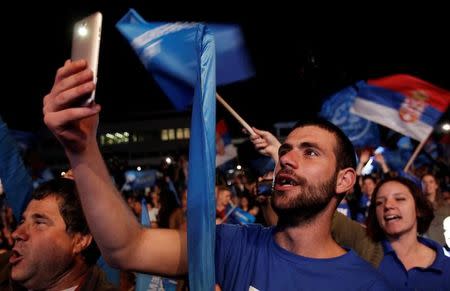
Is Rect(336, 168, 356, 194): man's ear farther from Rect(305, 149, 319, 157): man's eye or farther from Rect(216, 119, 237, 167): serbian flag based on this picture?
Rect(216, 119, 237, 167): serbian flag

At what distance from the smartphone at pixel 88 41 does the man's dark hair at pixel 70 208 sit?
147 centimetres

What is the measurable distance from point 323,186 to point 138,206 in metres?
9.28

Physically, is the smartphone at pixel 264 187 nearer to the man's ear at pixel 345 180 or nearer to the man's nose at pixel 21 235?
the man's ear at pixel 345 180

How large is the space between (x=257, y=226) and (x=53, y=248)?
45.8 inches

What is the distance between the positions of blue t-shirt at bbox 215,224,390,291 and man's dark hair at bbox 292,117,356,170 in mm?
508

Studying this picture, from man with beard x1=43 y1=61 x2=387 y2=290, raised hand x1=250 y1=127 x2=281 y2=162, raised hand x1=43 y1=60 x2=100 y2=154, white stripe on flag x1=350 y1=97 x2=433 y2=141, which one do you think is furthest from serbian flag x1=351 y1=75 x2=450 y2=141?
raised hand x1=43 y1=60 x2=100 y2=154

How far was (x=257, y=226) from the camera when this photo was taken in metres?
2.49

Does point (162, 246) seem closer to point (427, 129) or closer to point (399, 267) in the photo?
point (399, 267)

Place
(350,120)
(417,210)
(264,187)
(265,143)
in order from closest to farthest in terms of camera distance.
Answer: (264,187) → (265,143) → (417,210) → (350,120)

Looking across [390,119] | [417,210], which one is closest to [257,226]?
[417,210]

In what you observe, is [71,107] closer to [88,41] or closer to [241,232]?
[88,41]

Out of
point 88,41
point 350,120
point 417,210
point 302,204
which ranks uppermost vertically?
point 88,41

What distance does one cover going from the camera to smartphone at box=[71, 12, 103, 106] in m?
1.40

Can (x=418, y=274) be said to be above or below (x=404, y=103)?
below
